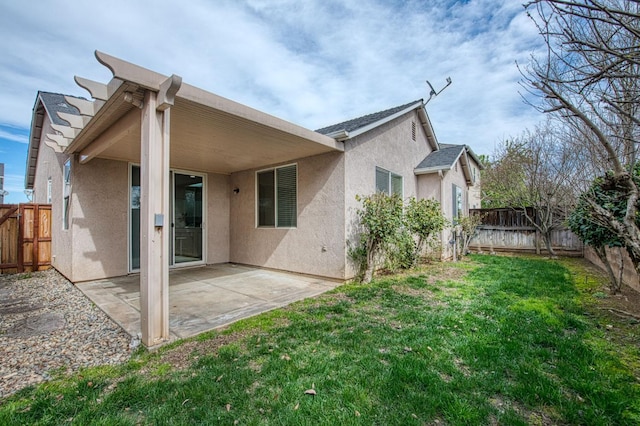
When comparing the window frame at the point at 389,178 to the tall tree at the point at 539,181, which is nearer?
the window frame at the point at 389,178

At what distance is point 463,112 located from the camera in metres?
12.0

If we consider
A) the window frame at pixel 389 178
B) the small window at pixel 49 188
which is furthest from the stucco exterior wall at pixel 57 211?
the window frame at pixel 389 178

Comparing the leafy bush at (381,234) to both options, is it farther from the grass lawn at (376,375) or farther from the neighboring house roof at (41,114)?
the neighboring house roof at (41,114)

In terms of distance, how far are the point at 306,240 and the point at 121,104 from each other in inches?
180

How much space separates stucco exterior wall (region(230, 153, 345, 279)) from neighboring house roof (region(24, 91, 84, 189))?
552 cm

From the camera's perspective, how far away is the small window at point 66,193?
274 inches

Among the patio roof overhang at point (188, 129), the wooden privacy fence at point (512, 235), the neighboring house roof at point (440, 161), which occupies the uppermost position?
the neighboring house roof at point (440, 161)

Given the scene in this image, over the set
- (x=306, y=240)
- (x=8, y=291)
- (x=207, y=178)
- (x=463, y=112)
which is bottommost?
(x=8, y=291)

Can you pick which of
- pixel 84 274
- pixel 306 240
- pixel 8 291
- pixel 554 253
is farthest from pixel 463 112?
pixel 8 291

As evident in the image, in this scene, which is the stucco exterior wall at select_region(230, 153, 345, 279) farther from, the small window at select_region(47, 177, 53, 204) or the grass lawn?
the small window at select_region(47, 177, 53, 204)

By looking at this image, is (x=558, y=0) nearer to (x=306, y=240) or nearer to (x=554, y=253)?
(x=306, y=240)

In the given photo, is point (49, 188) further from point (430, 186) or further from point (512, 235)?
point (512, 235)

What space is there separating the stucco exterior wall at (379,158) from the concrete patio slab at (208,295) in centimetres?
160

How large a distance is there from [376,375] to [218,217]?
765 cm
